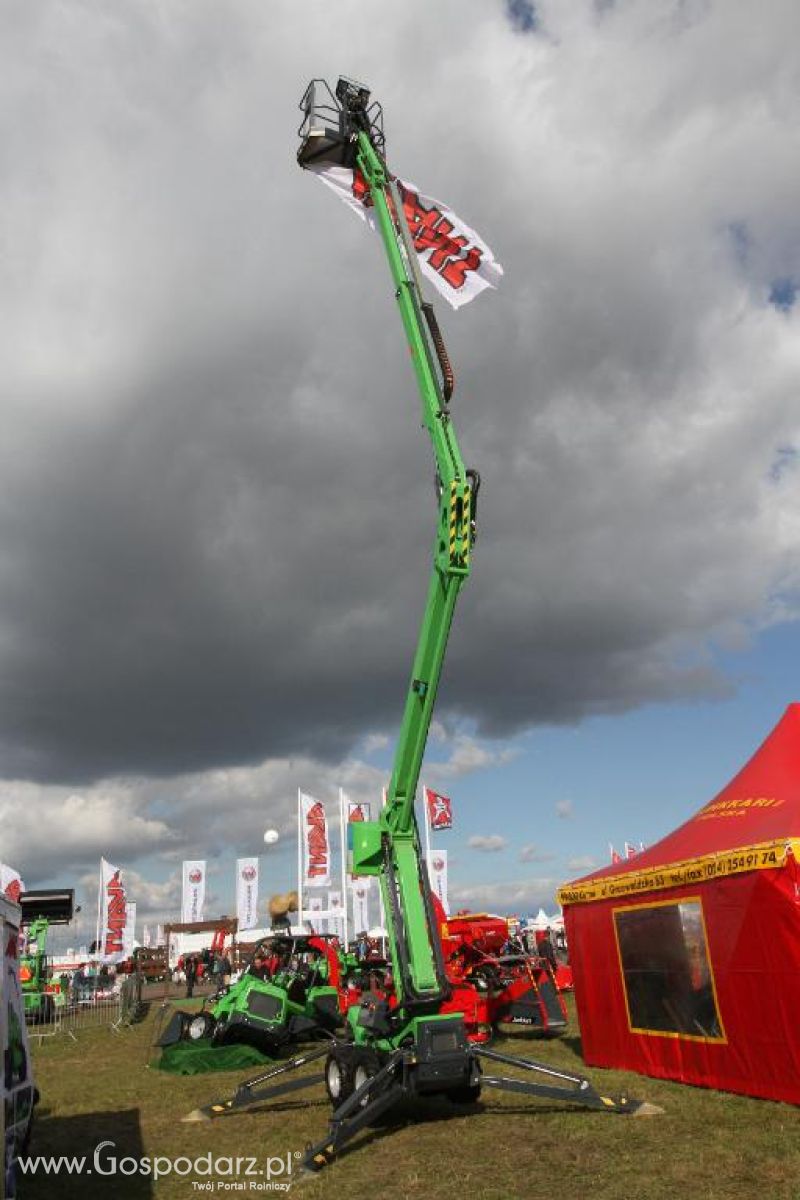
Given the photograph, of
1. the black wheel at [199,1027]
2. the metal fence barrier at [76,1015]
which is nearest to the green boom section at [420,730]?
the black wheel at [199,1027]

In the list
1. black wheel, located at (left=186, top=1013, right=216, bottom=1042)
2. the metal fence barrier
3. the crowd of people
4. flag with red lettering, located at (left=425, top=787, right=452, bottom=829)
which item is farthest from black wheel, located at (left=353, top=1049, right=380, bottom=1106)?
flag with red lettering, located at (left=425, top=787, right=452, bottom=829)

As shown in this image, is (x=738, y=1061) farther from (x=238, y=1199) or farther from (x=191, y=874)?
(x=191, y=874)

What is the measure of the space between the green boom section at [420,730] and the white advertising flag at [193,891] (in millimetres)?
35418

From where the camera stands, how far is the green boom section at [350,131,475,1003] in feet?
33.3

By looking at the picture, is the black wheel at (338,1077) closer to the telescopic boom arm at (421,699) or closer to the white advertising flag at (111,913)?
the telescopic boom arm at (421,699)

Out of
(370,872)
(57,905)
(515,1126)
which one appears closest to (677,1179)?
(515,1126)

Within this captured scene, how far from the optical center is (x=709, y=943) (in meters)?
10.5

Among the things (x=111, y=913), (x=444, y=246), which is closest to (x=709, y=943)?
(x=444, y=246)

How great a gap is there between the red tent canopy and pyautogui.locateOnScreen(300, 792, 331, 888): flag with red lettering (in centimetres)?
2254

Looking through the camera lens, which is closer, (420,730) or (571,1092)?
(571,1092)

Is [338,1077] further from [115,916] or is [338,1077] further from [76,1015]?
[115,916]

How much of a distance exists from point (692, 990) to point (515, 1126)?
2.92m

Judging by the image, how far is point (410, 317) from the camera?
11.5 meters

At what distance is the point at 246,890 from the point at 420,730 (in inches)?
1369
